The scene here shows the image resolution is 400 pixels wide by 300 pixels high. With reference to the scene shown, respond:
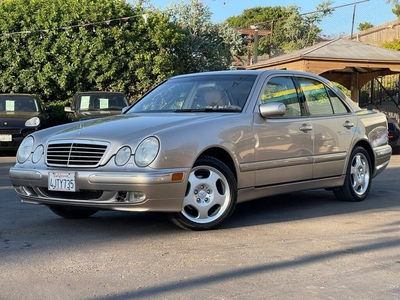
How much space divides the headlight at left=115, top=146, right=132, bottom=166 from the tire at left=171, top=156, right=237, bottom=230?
0.59 metres

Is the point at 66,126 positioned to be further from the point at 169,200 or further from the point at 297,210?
the point at 297,210

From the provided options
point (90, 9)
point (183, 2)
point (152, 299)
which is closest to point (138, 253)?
point (152, 299)

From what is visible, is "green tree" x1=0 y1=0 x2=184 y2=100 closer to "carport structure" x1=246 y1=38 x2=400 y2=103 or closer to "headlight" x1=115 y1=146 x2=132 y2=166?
"carport structure" x1=246 y1=38 x2=400 y2=103

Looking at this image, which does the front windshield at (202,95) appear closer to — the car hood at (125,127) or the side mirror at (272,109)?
the side mirror at (272,109)

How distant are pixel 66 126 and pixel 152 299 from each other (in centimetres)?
282

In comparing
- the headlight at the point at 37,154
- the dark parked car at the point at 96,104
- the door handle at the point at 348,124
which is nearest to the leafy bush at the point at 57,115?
the dark parked car at the point at 96,104

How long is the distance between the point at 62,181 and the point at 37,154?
51cm

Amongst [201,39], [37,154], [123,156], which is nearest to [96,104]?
[37,154]

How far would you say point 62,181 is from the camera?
5383 mm

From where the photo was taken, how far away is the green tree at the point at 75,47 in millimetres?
Result: 21047

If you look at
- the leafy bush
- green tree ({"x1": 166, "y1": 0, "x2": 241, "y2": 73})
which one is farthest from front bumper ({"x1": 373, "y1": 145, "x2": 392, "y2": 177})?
green tree ({"x1": 166, "y1": 0, "x2": 241, "y2": 73})

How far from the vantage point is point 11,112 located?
14773 millimetres

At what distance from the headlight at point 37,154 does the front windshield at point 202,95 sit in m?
1.33

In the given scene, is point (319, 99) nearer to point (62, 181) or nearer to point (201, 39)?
point (62, 181)
